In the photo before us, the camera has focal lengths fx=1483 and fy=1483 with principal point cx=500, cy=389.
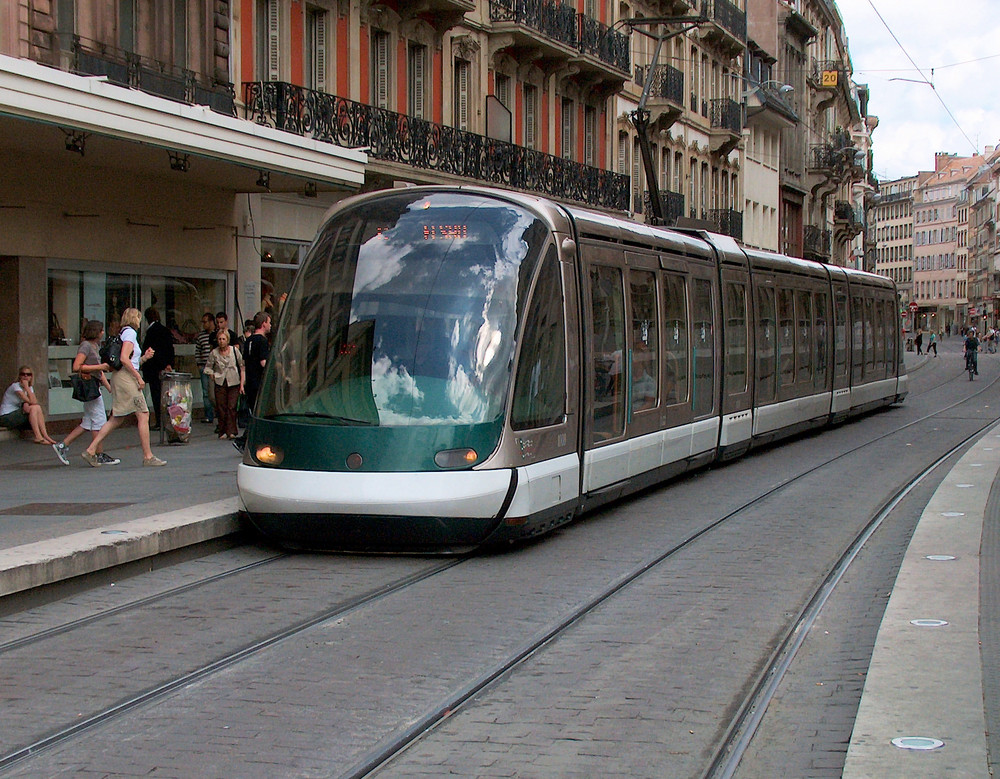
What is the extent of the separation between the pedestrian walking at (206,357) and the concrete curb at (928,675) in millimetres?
12355

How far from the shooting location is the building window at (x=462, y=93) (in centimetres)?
3055

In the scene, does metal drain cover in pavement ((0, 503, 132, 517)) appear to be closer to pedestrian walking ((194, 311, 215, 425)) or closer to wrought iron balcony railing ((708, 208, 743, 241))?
pedestrian walking ((194, 311, 215, 425))

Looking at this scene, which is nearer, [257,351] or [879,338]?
[257,351]

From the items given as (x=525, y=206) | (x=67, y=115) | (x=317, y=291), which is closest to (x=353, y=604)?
(x=317, y=291)

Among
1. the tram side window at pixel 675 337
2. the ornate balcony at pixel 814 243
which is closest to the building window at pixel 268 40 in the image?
the tram side window at pixel 675 337

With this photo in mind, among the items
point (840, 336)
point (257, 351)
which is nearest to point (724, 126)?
point (840, 336)

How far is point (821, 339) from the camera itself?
22594mm

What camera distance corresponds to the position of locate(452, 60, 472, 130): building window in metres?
30.5

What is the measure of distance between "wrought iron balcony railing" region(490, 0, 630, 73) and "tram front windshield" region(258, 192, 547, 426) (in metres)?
21.4

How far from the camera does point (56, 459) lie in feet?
52.9

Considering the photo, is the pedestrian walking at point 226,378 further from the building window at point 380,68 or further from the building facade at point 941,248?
the building facade at point 941,248

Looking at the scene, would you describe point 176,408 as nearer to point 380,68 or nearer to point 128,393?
point 128,393

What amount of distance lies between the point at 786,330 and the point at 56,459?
974 centimetres

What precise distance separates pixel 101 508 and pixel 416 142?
54.5ft
